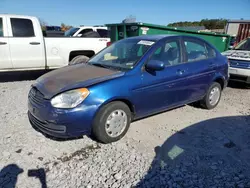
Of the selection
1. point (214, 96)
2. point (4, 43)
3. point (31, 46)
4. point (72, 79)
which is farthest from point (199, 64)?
point (4, 43)

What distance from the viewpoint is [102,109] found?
3.03m

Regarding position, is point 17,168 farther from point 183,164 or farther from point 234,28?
point 234,28

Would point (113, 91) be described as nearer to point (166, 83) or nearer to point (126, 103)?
point (126, 103)

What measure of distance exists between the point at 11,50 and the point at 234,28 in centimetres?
1279

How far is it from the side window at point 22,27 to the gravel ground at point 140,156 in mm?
2786

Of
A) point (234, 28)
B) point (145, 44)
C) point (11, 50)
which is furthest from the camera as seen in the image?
point (234, 28)

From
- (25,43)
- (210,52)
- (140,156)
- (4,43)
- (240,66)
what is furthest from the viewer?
(240,66)

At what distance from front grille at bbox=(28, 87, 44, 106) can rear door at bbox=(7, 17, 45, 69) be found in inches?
133

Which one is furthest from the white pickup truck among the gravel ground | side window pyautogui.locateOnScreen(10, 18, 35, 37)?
the gravel ground

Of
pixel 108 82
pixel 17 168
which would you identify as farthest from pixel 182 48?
pixel 17 168

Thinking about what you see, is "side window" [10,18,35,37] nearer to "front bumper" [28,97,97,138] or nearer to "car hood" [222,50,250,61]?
"front bumper" [28,97,97,138]

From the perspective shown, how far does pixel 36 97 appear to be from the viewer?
3150 millimetres

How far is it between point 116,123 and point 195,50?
7.43 ft

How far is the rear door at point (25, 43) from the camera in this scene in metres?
6.07
